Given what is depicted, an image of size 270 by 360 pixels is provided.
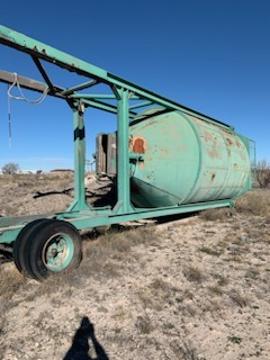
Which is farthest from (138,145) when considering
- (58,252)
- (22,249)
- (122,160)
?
(22,249)

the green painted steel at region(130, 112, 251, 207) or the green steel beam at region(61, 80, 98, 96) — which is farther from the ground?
the green steel beam at region(61, 80, 98, 96)

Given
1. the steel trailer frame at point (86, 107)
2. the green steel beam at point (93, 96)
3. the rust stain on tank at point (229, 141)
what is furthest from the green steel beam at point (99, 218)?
the green steel beam at point (93, 96)

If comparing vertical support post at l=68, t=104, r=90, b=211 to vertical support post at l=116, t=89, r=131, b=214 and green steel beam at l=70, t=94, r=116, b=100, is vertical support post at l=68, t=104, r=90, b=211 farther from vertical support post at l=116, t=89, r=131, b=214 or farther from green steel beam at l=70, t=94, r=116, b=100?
vertical support post at l=116, t=89, r=131, b=214

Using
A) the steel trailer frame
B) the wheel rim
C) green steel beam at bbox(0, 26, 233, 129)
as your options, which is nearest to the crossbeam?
the steel trailer frame

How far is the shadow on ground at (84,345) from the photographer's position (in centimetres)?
309

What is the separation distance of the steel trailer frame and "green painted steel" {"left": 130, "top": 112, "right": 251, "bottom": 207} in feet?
1.00

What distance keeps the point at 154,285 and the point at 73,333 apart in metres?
1.56

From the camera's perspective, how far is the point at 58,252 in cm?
514

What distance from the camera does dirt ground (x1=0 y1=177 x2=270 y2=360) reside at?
326cm

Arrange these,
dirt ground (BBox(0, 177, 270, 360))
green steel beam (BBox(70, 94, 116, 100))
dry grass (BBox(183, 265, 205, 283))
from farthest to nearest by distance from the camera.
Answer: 1. green steel beam (BBox(70, 94, 116, 100))
2. dry grass (BBox(183, 265, 205, 283))
3. dirt ground (BBox(0, 177, 270, 360))

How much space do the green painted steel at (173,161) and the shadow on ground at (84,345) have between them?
178 inches

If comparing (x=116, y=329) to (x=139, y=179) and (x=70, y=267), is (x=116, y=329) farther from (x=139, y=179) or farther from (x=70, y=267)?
(x=139, y=179)

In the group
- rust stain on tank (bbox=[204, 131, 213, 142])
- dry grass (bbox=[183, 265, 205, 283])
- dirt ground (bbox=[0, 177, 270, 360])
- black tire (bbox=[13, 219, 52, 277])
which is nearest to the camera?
dirt ground (bbox=[0, 177, 270, 360])

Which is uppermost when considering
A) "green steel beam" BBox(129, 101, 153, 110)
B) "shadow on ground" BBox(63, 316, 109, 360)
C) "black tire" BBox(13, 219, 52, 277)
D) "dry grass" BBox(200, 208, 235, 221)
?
"green steel beam" BBox(129, 101, 153, 110)
